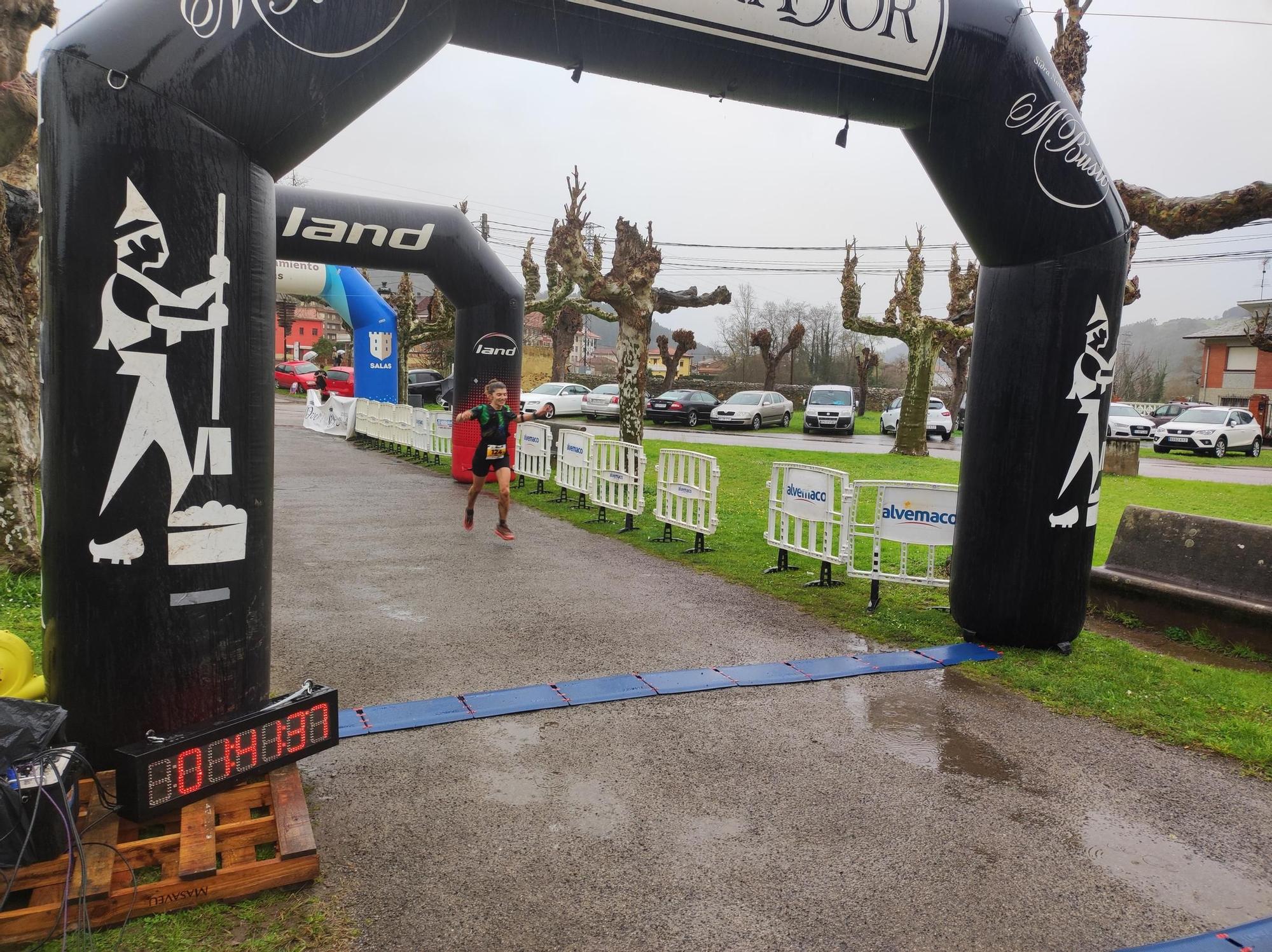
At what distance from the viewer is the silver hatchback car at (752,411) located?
102 ft

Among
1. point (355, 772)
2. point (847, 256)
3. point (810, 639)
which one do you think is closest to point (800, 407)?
point (847, 256)

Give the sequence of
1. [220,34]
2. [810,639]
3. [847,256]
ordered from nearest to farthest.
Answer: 1. [220,34]
2. [810,639]
3. [847,256]

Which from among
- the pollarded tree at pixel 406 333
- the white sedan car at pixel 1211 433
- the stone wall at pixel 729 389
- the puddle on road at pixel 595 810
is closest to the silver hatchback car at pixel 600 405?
the pollarded tree at pixel 406 333

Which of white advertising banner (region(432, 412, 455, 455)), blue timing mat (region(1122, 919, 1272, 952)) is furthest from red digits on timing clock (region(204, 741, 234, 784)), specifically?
white advertising banner (region(432, 412, 455, 455))

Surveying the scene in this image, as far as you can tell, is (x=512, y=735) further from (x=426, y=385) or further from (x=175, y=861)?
(x=426, y=385)

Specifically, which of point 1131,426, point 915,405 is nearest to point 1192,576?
point 915,405

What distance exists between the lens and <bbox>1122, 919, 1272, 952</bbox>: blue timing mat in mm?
2928

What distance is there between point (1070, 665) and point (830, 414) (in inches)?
966

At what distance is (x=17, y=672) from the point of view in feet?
12.4

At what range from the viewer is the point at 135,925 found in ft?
9.69

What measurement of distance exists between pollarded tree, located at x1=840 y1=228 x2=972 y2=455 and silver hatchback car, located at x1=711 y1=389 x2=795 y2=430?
8.35 m

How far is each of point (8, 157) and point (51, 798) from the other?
7.58m

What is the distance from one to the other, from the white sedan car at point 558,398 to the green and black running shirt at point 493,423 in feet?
66.9

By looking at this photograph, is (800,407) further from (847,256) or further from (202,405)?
(202,405)
